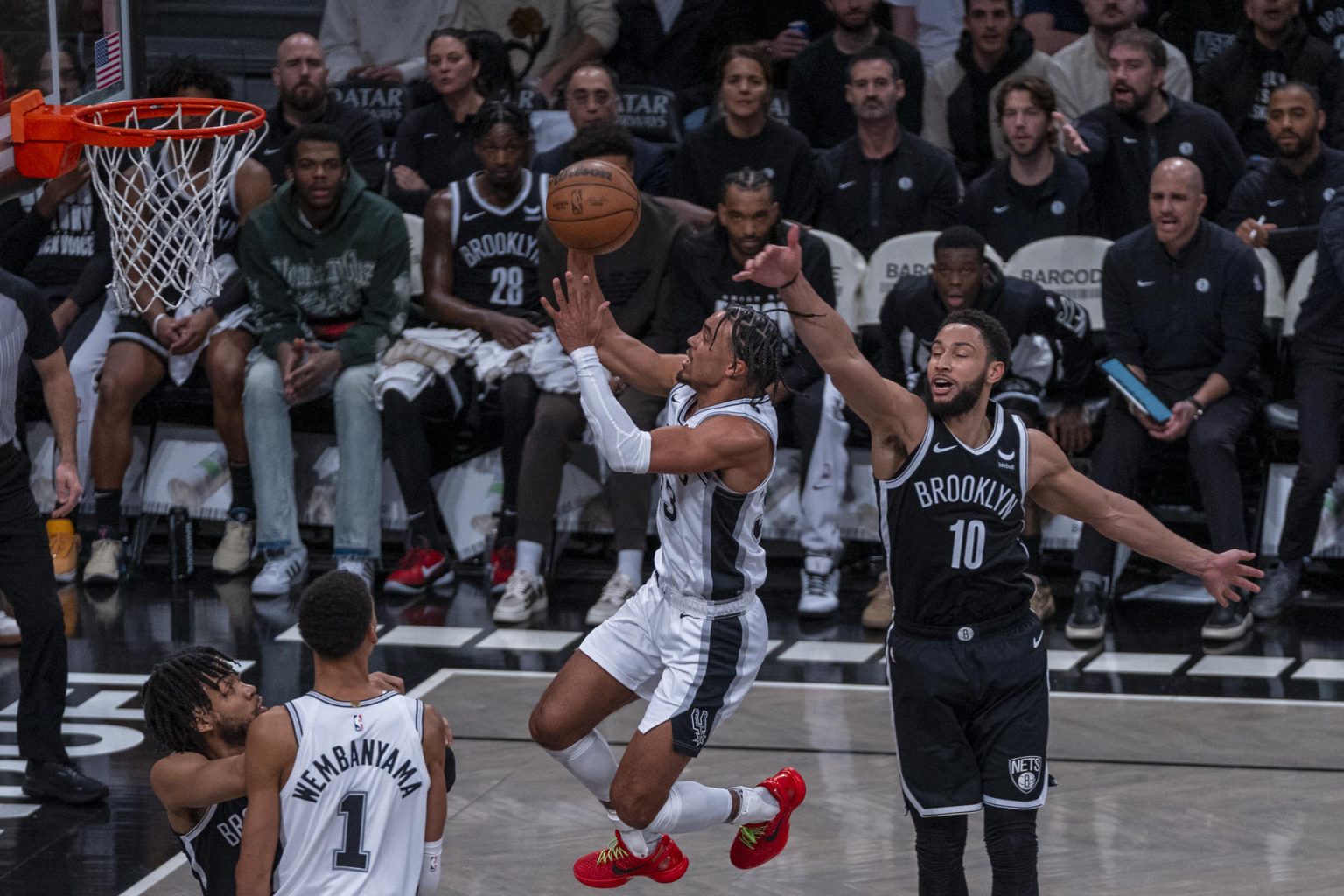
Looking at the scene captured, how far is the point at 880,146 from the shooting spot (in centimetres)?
935

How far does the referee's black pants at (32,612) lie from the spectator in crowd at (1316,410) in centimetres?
517

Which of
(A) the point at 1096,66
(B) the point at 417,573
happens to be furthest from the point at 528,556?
(A) the point at 1096,66

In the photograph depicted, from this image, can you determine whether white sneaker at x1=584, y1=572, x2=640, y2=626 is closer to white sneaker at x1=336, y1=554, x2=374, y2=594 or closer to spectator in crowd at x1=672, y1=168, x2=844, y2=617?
spectator in crowd at x1=672, y1=168, x2=844, y2=617

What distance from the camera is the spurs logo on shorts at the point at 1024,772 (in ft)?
15.6

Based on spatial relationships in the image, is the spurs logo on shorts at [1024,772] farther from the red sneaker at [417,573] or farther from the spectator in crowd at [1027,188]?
the spectator in crowd at [1027,188]

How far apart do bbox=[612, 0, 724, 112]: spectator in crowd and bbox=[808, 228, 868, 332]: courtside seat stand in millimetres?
2147

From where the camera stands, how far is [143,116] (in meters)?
6.75

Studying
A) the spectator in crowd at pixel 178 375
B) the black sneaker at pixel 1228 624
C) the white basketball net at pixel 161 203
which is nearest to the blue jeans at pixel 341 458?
the spectator in crowd at pixel 178 375

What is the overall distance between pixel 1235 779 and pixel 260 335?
5133mm

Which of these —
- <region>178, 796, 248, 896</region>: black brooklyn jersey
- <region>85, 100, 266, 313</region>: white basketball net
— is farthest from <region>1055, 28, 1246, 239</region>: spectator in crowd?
<region>178, 796, 248, 896</region>: black brooklyn jersey

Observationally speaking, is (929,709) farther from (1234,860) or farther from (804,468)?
(804,468)

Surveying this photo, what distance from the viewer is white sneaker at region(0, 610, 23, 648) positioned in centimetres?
805

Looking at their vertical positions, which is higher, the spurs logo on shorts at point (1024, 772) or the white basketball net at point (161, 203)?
the white basketball net at point (161, 203)

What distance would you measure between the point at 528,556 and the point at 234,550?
167 cm
